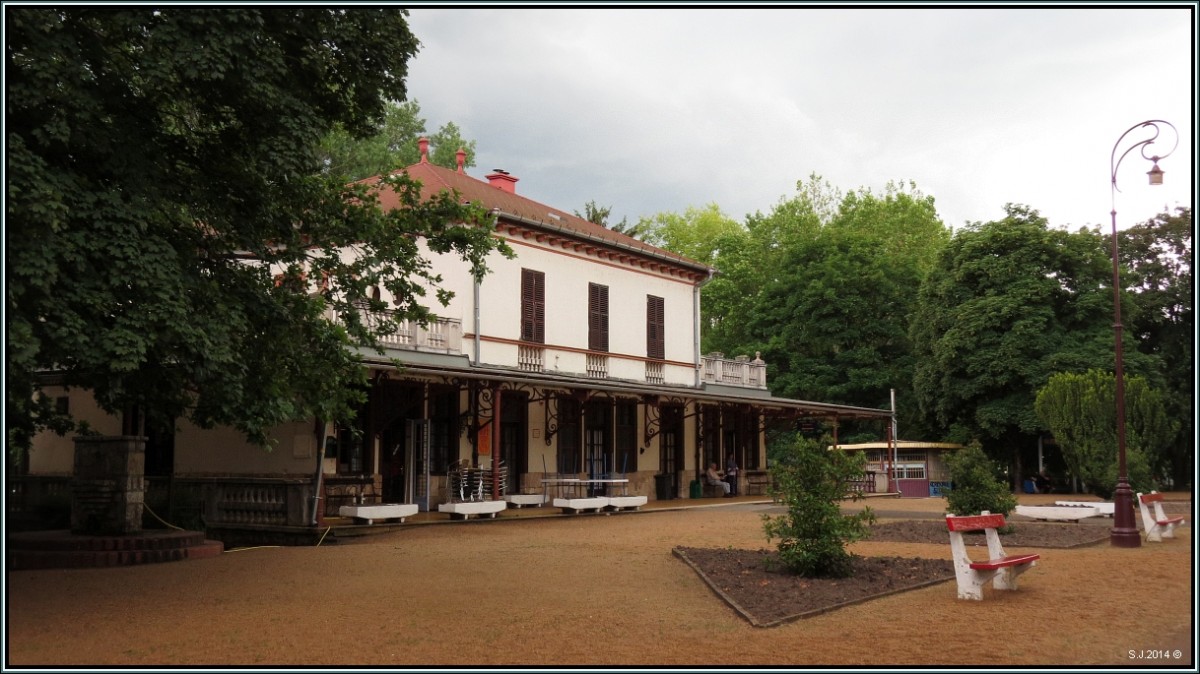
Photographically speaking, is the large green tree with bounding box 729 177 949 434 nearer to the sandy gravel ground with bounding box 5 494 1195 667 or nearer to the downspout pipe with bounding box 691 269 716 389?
the downspout pipe with bounding box 691 269 716 389

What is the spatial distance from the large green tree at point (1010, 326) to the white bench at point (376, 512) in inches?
941

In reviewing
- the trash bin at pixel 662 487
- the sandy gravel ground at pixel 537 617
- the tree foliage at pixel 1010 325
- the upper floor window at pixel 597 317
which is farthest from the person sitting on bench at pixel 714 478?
the sandy gravel ground at pixel 537 617

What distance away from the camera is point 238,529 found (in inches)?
610

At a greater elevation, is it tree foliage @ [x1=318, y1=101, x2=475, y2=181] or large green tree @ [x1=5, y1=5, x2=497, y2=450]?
tree foliage @ [x1=318, y1=101, x2=475, y2=181]

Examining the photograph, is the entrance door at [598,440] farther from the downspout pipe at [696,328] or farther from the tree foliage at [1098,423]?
the tree foliage at [1098,423]

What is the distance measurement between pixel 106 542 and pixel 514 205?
1574 centimetres

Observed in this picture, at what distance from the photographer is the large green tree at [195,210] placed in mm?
7879

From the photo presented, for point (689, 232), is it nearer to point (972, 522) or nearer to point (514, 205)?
point (514, 205)

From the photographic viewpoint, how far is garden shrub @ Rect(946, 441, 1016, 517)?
13.9 m

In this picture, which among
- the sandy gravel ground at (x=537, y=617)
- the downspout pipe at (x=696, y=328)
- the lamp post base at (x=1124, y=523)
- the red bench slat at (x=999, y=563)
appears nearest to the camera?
the sandy gravel ground at (x=537, y=617)

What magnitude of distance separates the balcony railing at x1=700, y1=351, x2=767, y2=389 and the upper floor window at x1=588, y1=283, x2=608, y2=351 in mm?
4328

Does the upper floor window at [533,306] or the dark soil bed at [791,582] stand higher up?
the upper floor window at [533,306]

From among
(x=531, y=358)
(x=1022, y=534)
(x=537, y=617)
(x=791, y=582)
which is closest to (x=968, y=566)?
(x=791, y=582)

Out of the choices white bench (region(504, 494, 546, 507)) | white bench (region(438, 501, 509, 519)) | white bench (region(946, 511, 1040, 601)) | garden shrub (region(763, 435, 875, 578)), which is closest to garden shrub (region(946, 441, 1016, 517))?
garden shrub (region(763, 435, 875, 578))
